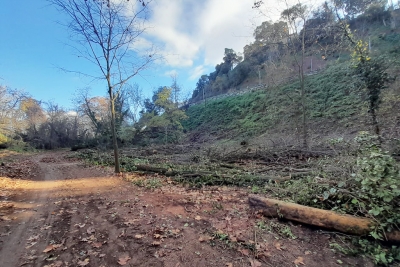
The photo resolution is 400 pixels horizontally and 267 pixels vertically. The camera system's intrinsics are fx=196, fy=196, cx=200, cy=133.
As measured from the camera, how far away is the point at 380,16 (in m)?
28.4

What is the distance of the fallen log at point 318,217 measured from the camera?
315 centimetres

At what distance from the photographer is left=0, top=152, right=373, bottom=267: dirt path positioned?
284cm

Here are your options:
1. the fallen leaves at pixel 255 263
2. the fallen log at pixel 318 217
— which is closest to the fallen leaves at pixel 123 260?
the fallen leaves at pixel 255 263

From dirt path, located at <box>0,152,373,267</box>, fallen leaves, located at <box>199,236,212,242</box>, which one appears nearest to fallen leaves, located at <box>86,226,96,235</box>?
dirt path, located at <box>0,152,373,267</box>

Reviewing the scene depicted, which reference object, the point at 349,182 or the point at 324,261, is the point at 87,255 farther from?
the point at 349,182

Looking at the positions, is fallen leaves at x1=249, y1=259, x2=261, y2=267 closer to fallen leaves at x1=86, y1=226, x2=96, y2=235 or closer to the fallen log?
the fallen log

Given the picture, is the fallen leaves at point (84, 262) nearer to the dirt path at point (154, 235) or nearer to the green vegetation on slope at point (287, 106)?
the dirt path at point (154, 235)

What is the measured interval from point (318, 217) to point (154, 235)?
116 inches

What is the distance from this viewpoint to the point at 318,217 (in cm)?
354

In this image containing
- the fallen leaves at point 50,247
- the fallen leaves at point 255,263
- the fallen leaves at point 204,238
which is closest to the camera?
the fallen leaves at point 255,263

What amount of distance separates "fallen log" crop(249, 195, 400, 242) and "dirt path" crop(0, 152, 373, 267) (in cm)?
18

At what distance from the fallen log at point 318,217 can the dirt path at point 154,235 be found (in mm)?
180

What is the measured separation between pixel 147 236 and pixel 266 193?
11.4ft

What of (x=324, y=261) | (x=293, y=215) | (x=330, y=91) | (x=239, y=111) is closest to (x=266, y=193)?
(x=293, y=215)
